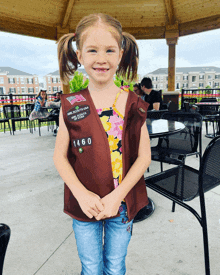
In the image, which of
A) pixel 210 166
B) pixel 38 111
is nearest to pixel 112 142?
pixel 210 166

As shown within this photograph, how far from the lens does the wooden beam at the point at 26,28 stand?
527cm

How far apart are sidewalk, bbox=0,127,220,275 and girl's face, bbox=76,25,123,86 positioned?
51.4 inches

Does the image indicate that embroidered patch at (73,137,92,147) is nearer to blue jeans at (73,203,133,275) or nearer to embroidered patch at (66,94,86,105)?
embroidered patch at (66,94,86,105)

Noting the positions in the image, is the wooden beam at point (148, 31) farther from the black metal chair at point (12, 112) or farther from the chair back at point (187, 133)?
the chair back at point (187, 133)

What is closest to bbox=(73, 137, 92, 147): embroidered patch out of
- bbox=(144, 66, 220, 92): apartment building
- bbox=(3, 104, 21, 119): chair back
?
bbox=(3, 104, 21, 119): chair back

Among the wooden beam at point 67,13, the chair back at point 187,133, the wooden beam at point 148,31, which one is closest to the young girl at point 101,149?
the chair back at point 187,133

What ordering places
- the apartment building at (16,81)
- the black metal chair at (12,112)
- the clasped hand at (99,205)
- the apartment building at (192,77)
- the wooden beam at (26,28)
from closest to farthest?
the clasped hand at (99,205), the wooden beam at (26,28), the black metal chair at (12,112), the apartment building at (16,81), the apartment building at (192,77)

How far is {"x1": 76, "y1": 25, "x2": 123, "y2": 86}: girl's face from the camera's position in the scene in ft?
2.42

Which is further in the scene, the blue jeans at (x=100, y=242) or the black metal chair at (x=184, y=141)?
the black metal chair at (x=184, y=141)

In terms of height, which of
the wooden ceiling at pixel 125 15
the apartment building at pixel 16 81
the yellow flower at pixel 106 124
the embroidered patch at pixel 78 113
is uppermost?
the apartment building at pixel 16 81

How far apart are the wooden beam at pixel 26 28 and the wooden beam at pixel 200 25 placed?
4.05 metres

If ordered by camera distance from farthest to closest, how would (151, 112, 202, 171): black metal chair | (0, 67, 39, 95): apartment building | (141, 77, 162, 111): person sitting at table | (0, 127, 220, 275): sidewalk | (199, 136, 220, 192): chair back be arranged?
(0, 67, 39, 95): apartment building
(141, 77, 162, 111): person sitting at table
(151, 112, 202, 171): black metal chair
(0, 127, 220, 275): sidewalk
(199, 136, 220, 192): chair back

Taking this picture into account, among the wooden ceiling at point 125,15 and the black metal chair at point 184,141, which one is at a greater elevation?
the wooden ceiling at point 125,15

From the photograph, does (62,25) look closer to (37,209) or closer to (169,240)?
(37,209)
